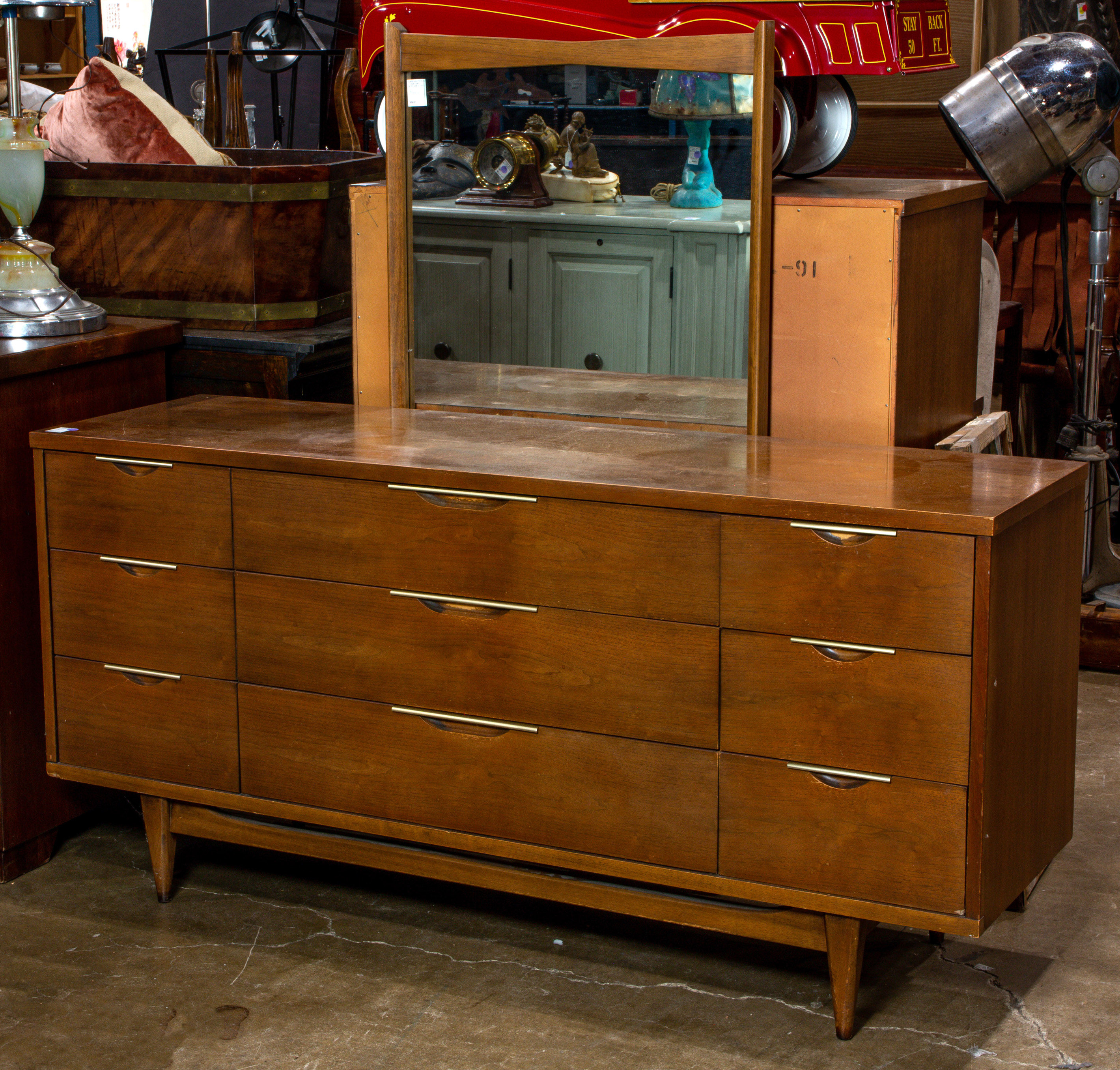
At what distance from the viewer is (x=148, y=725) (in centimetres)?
266

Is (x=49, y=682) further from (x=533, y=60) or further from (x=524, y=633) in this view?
(x=533, y=60)

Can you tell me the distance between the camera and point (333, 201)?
3.19m

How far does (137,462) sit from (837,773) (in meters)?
1.27

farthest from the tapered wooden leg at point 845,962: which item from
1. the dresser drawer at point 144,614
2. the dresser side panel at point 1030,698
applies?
the dresser drawer at point 144,614

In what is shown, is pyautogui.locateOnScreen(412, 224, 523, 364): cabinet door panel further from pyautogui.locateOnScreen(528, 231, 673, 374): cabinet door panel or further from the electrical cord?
the electrical cord

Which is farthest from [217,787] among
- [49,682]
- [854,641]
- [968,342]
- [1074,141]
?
[1074,141]

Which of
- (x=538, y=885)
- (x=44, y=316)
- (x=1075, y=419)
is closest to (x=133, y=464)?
(x=44, y=316)

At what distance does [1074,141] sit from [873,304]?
33.5 inches

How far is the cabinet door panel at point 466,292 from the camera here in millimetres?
2844

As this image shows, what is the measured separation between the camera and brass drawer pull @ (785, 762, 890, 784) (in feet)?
7.00

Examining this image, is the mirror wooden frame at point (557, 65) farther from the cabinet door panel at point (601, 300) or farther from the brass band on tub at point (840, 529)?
the brass band on tub at point (840, 529)

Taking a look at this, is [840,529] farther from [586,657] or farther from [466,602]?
[466,602]

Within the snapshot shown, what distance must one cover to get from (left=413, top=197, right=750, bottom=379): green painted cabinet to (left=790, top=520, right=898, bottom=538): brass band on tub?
58 cm

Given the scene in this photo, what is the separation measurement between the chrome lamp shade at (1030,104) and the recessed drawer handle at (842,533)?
1.22 metres
